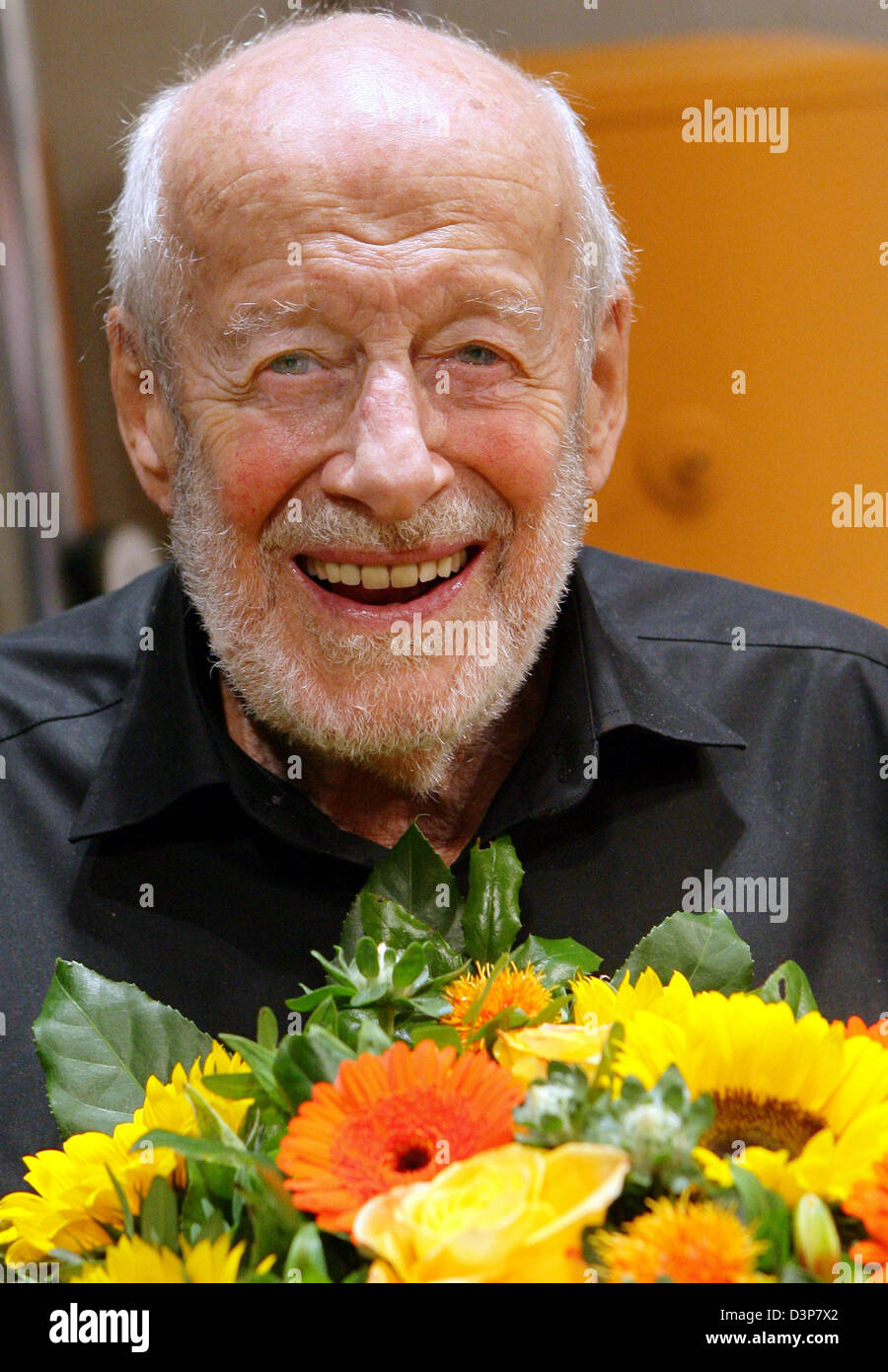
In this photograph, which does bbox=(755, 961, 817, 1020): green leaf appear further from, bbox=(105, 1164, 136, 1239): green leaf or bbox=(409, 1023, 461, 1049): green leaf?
bbox=(105, 1164, 136, 1239): green leaf

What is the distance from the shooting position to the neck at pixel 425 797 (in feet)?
4.18

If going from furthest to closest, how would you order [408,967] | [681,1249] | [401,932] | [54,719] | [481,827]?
[54,719], [481,827], [401,932], [408,967], [681,1249]

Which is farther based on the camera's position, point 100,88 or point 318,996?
point 100,88

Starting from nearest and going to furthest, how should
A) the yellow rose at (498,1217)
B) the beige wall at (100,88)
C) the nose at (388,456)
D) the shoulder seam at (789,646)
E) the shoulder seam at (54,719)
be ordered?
1. the yellow rose at (498,1217)
2. the nose at (388,456)
3. the shoulder seam at (54,719)
4. the shoulder seam at (789,646)
5. the beige wall at (100,88)

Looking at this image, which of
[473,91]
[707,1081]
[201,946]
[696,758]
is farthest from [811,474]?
[707,1081]

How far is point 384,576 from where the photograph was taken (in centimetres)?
116

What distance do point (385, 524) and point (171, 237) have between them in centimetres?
33

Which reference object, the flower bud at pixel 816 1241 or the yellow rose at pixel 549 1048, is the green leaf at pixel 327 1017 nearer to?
the yellow rose at pixel 549 1048

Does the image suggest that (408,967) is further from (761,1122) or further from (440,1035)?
(761,1122)

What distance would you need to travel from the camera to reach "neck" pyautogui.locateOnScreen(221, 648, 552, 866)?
127 cm

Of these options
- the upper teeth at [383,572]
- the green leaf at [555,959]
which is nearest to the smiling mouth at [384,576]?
the upper teeth at [383,572]

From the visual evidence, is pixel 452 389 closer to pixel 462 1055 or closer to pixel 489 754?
pixel 489 754

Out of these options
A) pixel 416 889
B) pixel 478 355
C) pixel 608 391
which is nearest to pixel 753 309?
pixel 608 391

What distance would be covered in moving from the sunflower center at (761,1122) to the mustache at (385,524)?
0.61 meters
